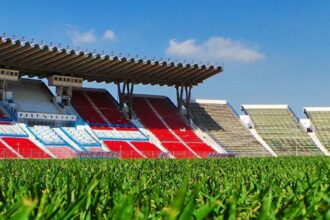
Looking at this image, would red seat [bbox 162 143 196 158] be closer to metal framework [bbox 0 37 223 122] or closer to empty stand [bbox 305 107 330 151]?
metal framework [bbox 0 37 223 122]

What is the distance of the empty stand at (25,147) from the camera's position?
49.2 m

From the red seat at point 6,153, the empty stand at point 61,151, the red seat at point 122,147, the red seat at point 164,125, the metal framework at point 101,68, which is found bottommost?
the red seat at point 6,153

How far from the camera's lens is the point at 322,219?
1586mm

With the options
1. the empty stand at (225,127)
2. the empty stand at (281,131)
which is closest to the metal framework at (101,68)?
the empty stand at (225,127)

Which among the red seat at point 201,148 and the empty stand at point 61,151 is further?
the red seat at point 201,148

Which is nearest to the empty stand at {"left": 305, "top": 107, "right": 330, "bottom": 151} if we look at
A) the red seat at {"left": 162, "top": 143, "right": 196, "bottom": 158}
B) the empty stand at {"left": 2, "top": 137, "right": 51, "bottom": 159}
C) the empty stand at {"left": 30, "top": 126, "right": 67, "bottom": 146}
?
the red seat at {"left": 162, "top": 143, "right": 196, "bottom": 158}

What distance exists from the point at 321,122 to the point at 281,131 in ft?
29.3

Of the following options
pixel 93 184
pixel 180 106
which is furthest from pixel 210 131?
pixel 93 184

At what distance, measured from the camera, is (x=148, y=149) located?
6309 centimetres

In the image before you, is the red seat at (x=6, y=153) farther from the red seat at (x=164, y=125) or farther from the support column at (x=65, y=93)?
the red seat at (x=164, y=125)

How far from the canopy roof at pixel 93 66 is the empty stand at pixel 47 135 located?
316 inches

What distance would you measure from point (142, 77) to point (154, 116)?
642cm

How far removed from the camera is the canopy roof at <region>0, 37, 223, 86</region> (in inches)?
2261

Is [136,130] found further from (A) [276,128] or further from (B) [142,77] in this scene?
(A) [276,128]
